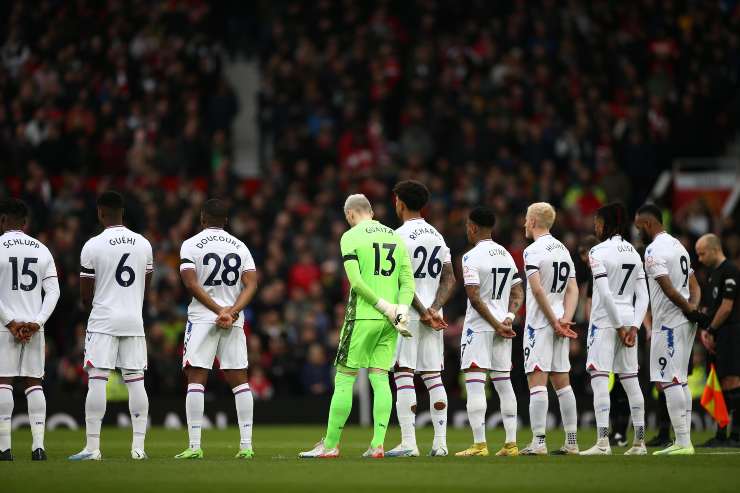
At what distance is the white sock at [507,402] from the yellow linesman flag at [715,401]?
3191mm

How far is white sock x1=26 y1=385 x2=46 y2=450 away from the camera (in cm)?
1368

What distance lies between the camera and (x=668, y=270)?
1494 cm

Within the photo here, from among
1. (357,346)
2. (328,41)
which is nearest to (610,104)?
(328,41)

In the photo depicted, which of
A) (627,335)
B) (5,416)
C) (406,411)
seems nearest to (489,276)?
(627,335)

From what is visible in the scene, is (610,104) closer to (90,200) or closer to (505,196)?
(505,196)

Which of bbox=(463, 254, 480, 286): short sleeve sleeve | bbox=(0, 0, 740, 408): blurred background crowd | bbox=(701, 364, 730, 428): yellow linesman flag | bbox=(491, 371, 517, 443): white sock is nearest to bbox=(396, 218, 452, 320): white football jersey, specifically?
bbox=(463, 254, 480, 286): short sleeve sleeve

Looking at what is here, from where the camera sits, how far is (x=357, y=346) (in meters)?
13.2

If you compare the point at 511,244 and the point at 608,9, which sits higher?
the point at 608,9

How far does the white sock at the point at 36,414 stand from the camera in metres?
13.7

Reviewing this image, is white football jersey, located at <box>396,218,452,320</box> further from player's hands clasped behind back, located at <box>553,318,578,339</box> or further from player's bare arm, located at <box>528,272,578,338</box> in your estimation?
player's hands clasped behind back, located at <box>553,318,578,339</box>

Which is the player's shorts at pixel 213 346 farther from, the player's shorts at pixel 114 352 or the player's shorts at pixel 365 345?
the player's shorts at pixel 365 345

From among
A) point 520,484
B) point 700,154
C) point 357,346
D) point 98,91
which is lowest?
point 520,484

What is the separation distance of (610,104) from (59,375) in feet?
45.0

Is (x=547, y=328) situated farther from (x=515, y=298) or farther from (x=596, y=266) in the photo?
(x=596, y=266)
